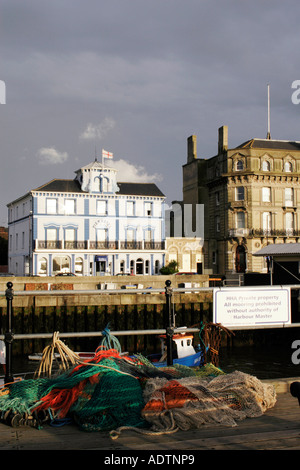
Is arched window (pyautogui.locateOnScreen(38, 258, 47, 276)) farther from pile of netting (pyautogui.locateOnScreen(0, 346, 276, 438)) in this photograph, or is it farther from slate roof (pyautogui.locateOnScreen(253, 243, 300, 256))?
pile of netting (pyautogui.locateOnScreen(0, 346, 276, 438))

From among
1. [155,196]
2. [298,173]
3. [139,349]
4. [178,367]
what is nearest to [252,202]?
[298,173]

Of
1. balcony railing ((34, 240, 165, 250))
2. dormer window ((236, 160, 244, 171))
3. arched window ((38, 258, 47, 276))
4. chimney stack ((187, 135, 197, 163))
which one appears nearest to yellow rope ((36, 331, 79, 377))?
balcony railing ((34, 240, 165, 250))

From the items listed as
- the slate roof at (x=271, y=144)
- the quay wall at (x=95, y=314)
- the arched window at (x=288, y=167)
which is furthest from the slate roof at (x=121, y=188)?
the quay wall at (x=95, y=314)

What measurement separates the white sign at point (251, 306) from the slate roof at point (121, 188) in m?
45.7

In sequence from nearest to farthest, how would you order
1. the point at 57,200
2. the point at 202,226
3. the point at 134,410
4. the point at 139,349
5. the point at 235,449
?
the point at 235,449
the point at 134,410
the point at 139,349
the point at 57,200
the point at 202,226

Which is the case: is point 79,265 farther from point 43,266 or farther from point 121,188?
point 121,188

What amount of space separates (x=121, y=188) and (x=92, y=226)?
5652 mm

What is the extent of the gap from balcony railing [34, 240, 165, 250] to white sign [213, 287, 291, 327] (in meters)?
44.9

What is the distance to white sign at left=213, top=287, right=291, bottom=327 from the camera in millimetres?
6660

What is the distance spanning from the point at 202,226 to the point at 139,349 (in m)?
A: 39.6

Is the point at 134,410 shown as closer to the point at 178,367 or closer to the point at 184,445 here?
the point at 184,445

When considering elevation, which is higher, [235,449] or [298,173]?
[298,173]

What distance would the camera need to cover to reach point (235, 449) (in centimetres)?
395

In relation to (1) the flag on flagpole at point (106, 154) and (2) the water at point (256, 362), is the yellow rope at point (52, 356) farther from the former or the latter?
(1) the flag on flagpole at point (106, 154)
